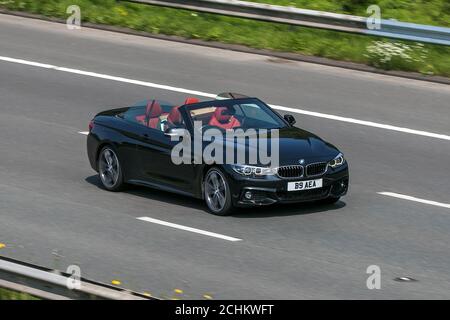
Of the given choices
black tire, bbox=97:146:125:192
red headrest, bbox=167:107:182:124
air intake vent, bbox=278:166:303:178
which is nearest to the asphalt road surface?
black tire, bbox=97:146:125:192

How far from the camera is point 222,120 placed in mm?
14680

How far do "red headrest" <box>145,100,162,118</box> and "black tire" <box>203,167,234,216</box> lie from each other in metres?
1.58

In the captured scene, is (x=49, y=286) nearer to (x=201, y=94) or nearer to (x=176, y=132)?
(x=176, y=132)

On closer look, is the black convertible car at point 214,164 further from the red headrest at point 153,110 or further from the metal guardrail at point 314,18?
the metal guardrail at point 314,18

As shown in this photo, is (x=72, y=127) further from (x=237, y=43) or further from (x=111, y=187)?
(x=237, y=43)

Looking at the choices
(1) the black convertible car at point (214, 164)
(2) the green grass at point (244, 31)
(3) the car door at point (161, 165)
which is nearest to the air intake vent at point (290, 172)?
(1) the black convertible car at point (214, 164)

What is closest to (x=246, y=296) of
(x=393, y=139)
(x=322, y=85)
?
(x=393, y=139)

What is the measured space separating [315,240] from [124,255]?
7.05 feet

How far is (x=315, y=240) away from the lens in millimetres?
12805

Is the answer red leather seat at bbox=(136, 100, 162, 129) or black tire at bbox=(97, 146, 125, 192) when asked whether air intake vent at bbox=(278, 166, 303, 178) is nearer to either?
red leather seat at bbox=(136, 100, 162, 129)

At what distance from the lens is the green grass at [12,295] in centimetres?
971

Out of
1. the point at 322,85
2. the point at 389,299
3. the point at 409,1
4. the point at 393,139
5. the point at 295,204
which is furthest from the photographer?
the point at 409,1

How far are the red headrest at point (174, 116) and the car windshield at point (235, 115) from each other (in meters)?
0.15

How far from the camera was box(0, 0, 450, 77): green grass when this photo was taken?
2128 cm
